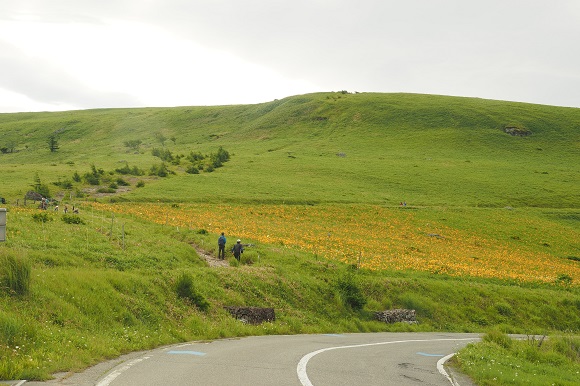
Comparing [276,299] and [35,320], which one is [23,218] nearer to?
[276,299]

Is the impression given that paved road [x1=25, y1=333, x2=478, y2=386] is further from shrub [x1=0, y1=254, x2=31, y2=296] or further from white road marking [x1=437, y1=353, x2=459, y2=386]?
shrub [x1=0, y1=254, x2=31, y2=296]

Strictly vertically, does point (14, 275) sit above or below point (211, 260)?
above

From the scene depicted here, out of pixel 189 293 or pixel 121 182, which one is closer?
pixel 189 293

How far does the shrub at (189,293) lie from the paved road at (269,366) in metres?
2.57

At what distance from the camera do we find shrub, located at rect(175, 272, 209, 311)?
65.8 ft

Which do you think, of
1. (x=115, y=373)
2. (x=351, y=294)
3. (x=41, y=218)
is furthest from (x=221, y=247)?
(x=115, y=373)

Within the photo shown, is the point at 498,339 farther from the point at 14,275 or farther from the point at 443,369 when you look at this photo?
the point at 14,275

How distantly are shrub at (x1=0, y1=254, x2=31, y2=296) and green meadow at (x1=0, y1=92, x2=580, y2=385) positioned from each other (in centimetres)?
4

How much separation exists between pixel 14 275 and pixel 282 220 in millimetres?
43633

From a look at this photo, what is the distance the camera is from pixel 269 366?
1254cm

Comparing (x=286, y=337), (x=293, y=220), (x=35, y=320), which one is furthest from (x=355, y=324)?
(x=293, y=220)

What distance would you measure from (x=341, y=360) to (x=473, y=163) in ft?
349

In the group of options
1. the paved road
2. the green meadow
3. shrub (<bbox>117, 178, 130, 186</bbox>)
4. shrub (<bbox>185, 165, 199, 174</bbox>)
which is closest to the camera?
the paved road

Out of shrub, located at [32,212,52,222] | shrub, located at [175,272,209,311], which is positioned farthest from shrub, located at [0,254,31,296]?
shrub, located at [32,212,52,222]
